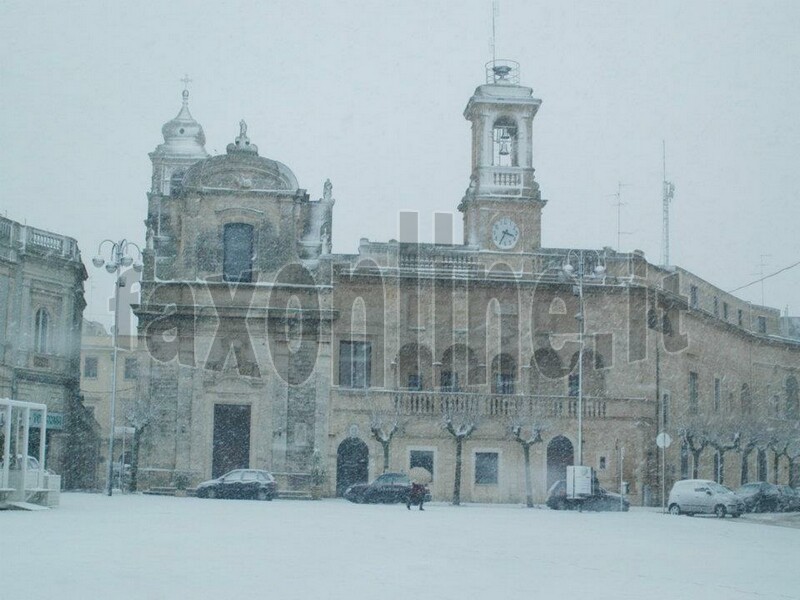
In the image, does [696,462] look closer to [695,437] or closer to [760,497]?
[695,437]

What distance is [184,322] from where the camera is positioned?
153 ft

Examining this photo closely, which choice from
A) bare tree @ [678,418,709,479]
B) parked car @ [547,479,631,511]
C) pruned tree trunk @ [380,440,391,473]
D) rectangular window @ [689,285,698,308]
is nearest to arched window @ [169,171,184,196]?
pruned tree trunk @ [380,440,391,473]

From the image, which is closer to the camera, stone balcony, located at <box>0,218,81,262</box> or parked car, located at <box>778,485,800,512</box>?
stone balcony, located at <box>0,218,81,262</box>

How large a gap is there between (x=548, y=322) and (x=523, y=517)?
1654 centimetres

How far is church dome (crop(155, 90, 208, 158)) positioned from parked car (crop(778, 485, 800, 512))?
141 ft

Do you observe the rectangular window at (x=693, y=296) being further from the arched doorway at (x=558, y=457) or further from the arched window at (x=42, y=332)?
the arched window at (x=42, y=332)

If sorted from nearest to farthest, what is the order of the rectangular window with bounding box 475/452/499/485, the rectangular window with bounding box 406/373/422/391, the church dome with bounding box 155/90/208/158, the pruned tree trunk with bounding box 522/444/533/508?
the pruned tree trunk with bounding box 522/444/533/508
the rectangular window with bounding box 475/452/499/485
the rectangular window with bounding box 406/373/422/391
the church dome with bounding box 155/90/208/158

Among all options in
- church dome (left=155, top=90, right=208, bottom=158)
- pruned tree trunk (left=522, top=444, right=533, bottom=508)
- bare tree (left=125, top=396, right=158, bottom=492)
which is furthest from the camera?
church dome (left=155, top=90, right=208, bottom=158)

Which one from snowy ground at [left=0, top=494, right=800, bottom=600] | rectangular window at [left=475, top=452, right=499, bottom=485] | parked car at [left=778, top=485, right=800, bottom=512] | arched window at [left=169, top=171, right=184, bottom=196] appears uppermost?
arched window at [left=169, top=171, right=184, bottom=196]

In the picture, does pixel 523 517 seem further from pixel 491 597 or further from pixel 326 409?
pixel 491 597

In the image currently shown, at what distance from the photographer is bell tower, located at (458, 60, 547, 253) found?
5128 cm

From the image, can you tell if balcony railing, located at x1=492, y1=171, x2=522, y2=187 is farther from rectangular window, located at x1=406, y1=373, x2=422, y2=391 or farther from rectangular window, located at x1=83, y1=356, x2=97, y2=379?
rectangular window, located at x1=83, y1=356, x2=97, y2=379

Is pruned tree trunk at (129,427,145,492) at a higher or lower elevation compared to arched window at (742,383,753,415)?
lower

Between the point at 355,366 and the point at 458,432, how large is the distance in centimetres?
558
